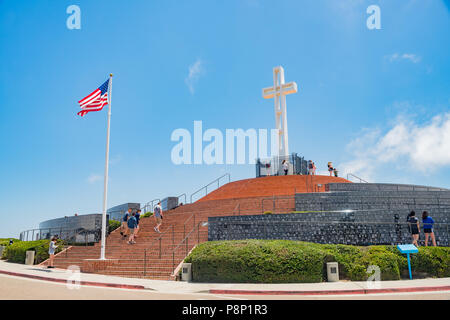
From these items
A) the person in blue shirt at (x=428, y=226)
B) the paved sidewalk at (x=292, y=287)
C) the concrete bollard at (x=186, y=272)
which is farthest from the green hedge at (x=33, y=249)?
the person in blue shirt at (x=428, y=226)

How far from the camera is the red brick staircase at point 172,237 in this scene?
14.5m

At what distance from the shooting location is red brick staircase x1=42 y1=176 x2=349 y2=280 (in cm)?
1446

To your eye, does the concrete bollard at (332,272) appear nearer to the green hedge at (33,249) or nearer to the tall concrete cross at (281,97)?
the green hedge at (33,249)

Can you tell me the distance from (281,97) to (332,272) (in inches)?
806

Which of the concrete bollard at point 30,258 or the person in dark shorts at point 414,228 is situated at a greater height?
the person in dark shorts at point 414,228

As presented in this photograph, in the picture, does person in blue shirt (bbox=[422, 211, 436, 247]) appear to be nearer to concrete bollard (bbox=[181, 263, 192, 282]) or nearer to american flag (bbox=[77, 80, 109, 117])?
concrete bollard (bbox=[181, 263, 192, 282])

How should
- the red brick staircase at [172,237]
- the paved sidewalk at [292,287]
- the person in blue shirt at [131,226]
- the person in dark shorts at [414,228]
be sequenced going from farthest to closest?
the person in blue shirt at [131,226]
the red brick staircase at [172,237]
the person in dark shorts at [414,228]
the paved sidewalk at [292,287]

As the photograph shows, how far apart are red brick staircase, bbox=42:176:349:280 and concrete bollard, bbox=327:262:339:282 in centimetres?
530

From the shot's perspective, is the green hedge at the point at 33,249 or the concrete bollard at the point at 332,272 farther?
the green hedge at the point at 33,249

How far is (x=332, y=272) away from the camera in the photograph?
11.5m

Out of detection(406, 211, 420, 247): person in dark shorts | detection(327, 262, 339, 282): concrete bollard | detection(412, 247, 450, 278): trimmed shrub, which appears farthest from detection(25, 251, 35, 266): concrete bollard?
detection(406, 211, 420, 247): person in dark shorts

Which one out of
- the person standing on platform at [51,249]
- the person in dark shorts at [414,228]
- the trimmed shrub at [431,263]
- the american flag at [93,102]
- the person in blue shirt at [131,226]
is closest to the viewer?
the trimmed shrub at [431,263]

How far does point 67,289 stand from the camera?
10242mm

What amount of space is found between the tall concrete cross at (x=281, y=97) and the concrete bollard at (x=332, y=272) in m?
18.2
